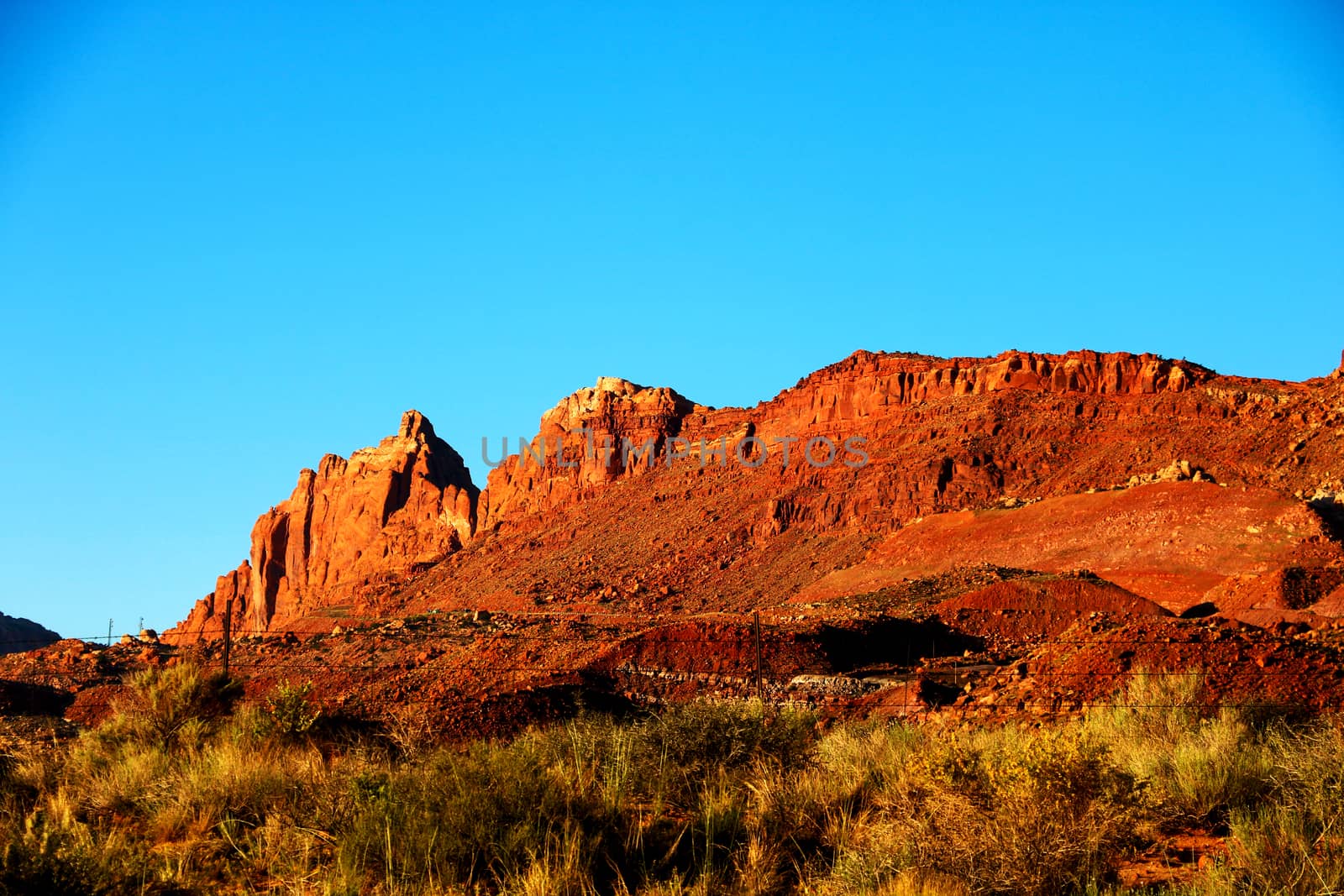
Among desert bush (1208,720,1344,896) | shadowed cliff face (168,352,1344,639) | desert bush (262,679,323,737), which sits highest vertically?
shadowed cliff face (168,352,1344,639)

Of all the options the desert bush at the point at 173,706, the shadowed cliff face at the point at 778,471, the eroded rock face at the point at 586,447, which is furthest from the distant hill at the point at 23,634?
the desert bush at the point at 173,706

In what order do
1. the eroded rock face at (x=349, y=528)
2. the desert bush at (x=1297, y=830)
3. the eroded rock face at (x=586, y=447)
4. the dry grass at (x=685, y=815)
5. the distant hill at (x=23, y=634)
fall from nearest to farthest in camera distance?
the desert bush at (x=1297, y=830) < the dry grass at (x=685, y=815) < the distant hill at (x=23, y=634) < the eroded rock face at (x=586, y=447) < the eroded rock face at (x=349, y=528)

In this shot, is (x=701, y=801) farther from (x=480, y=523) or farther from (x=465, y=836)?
(x=480, y=523)

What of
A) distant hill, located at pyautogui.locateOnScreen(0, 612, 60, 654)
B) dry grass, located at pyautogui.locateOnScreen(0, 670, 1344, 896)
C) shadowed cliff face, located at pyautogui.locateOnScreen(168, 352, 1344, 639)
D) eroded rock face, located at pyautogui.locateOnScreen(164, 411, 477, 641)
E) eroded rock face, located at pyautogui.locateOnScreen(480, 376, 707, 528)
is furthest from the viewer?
eroded rock face, located at pyautogui.locateOnScreen(164, 411, 477, 641)

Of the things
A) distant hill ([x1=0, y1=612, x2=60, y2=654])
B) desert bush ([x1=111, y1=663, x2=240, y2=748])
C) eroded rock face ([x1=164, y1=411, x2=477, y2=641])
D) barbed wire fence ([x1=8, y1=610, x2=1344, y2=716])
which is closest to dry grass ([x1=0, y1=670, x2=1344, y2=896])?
desert bush ([x1=111, y1=663, x2=240, y2=748])

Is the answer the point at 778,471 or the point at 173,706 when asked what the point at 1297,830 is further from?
the point at 778,471

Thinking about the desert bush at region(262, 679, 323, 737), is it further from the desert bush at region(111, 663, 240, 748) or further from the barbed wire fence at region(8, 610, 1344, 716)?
the barbed wire fence at region(8, 610, 1344, 716)

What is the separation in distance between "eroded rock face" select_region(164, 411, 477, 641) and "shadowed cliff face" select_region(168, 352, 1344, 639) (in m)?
0.34

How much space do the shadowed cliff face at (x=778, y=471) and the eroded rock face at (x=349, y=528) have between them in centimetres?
34

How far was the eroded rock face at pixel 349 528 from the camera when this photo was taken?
12425 centimetres

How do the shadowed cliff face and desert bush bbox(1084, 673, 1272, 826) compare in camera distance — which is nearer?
desert bush bbox(1084, 673, 1272, 826)

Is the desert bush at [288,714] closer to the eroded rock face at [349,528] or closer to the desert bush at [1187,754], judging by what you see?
the desert bush at [1187,754]

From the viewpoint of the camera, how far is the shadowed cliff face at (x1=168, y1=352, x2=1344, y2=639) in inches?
2867

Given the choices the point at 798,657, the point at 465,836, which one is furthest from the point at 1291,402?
the point at 465,836
